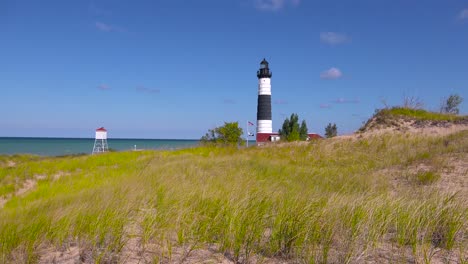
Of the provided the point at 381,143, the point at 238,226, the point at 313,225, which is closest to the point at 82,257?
the point at 238,226

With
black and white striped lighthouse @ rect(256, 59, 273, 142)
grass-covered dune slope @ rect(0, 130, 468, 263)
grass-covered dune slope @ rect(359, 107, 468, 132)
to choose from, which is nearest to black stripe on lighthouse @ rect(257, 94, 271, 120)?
black and white striped lighthouse @ rect(256, 59, 273, 142)

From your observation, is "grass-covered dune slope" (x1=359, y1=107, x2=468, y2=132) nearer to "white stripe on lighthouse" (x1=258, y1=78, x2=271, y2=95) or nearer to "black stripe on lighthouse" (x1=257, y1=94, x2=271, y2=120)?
"black stripe on lighthouse" (x1=257, y1=94, x2=271, y2=120)

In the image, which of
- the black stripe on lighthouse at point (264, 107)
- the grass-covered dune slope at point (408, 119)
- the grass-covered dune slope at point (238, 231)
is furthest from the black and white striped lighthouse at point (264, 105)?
the grass-covered dune slope at point (238, 231)

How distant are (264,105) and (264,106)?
0.39 feet

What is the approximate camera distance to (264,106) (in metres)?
40.0

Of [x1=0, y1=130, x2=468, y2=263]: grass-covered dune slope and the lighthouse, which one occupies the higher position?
the lighthouse

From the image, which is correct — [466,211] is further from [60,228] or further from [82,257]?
[60,228]

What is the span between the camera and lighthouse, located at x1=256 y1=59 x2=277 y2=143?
130ft

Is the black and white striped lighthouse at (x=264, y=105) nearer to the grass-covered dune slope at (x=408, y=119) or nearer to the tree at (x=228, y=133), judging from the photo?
the tree at (x=228, y=133)

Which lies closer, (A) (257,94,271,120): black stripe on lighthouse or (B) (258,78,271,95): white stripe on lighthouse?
(A) (257,94,271,120): black stripe on lighthouse

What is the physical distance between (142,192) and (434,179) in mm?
6664

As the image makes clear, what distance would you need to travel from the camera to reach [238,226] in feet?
11.8

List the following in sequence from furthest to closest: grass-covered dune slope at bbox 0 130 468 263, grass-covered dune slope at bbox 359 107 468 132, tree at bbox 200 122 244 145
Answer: tree at bbox 200 122 244 145
grass-covered dune slope at bbox 359 107 468 132
grass-covered dune slope at bbox 0 130 468 263

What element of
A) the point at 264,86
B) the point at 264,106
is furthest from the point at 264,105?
the point at 264,86
